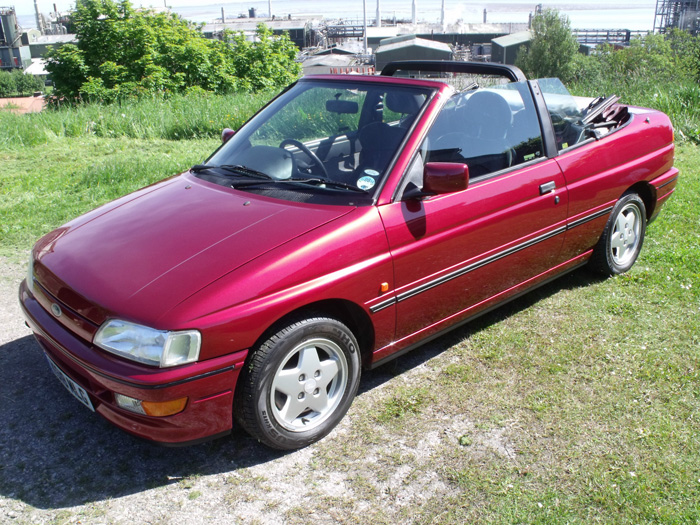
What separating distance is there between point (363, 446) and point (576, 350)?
1.67 metres

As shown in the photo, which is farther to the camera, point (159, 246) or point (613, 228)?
point (613, 228)

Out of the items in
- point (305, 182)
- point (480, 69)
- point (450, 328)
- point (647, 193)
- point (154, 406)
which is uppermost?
point (480, 69)

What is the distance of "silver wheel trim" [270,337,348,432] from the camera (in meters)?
2.90

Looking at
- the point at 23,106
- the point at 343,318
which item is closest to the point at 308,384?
the point at 343,318

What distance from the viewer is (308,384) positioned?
300cm

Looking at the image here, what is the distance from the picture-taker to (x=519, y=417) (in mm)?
3285

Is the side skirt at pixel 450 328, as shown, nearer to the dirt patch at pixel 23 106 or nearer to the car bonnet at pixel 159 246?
the car bonnet at pixel 159 246

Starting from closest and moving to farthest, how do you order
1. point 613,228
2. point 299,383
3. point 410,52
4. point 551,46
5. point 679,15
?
point 299,383
point 613,228
point 410,52
point 551,46
point 679,15

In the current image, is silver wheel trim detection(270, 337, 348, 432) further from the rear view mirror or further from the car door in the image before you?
the rear view mirror

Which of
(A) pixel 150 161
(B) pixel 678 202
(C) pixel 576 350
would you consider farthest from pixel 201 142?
(C) pixel 576 350

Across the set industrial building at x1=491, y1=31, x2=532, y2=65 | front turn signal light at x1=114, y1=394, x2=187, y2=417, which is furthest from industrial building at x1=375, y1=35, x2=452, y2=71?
front turn signal light at x1=114, y1=394, x2=187, y2=417

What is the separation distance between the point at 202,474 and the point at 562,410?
1919 millimetres

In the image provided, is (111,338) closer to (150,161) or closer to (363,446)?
(363,446)

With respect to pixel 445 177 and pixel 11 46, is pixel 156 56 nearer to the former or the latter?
pixel 445 177
